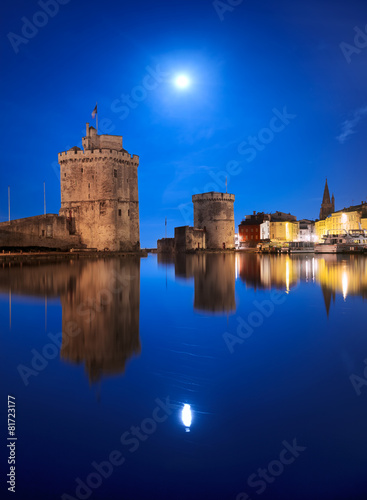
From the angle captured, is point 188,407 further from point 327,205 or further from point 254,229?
point 327,205

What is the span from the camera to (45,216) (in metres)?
28.2

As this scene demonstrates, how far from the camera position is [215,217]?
1882 inches

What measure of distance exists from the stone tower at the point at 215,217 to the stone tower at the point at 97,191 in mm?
16971

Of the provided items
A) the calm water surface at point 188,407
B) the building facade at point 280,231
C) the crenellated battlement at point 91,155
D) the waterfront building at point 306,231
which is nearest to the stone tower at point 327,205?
the waterfront building at point 306,231

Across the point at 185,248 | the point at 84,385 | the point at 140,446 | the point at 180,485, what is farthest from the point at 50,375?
the point at 185,248

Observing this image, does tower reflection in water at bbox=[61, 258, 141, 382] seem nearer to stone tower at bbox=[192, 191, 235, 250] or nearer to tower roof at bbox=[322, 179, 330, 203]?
stone tower at bbox=[192, 191, 235, 250]

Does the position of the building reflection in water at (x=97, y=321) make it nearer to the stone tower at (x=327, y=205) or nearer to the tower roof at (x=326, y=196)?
the stone tower at (x=327, y=205)

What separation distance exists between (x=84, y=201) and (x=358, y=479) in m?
32.0

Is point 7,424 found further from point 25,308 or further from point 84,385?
point 25,308

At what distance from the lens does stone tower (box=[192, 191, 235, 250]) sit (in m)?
47.8

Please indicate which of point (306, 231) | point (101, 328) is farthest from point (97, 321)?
point (306, 231)

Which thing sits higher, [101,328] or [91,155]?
[91,155]

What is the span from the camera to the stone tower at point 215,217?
1881 inches

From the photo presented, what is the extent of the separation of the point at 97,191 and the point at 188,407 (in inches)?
1194
